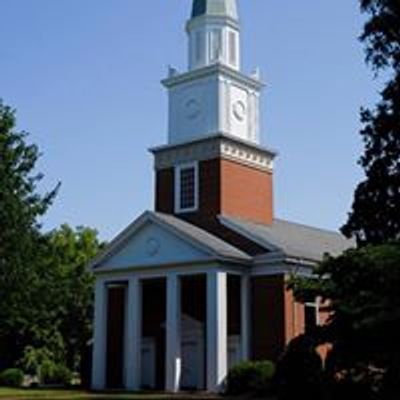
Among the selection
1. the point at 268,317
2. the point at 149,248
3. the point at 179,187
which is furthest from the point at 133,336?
the point at 179,187

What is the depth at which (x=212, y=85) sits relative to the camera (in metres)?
42.0

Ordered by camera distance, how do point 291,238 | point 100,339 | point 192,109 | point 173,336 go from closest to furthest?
point 173,336, point 100,339, point 291,238, point 192,109

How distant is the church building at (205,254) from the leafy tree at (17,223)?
3342mm

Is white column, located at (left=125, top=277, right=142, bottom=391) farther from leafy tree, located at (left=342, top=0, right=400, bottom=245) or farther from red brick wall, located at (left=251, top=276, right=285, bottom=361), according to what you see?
leafy tree, located at (left=342, top=0, right=400, bottom=245)

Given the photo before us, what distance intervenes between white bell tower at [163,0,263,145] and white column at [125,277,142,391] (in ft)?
25.2

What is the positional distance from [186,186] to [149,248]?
3995 millimetres

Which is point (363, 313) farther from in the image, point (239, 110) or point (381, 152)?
point (239, 110)

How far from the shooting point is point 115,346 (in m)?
42.2

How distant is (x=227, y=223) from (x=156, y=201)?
188 inches

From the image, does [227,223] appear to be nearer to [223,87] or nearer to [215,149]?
[215,149]

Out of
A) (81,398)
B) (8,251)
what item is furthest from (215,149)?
(81,398)

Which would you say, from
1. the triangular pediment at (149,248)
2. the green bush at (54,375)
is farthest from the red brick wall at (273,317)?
the green bush at (54,375)

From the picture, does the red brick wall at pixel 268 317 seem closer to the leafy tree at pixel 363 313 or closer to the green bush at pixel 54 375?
the green bush at pixel 54 375

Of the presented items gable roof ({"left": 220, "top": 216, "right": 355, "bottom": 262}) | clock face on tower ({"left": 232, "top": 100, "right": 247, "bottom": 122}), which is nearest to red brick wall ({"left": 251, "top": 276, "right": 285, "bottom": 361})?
gable roof ({"left": 220, "top": 216, "right": 355, "bottom": 262})
